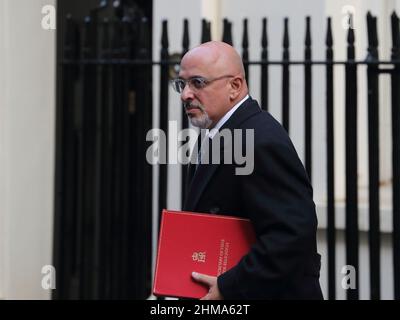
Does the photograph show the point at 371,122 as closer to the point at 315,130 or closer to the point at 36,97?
the point at 315,130

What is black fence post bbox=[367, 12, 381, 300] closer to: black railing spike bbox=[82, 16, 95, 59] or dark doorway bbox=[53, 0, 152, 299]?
dark doorway bbox=[53, 0, 152, 299]

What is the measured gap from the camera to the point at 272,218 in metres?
1.92

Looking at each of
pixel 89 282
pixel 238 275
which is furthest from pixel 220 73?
pixel 89 282

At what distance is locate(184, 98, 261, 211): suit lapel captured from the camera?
213cm

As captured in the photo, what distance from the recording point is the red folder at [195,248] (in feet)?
6.67

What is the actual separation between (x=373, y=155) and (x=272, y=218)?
A: 7.59 ft

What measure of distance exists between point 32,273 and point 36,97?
4.16 ft

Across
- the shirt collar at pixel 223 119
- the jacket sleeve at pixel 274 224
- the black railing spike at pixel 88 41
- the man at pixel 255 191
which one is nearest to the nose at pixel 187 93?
the man at pixel 255 191

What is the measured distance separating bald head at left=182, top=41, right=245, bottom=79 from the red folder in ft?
1.74

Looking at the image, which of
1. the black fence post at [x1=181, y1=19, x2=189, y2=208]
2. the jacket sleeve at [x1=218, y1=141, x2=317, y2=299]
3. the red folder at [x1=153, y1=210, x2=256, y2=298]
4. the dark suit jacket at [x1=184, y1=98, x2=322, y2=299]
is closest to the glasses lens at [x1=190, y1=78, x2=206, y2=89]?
the dark suit jacket at [x1=184, y1=98, x2=322, y2=299]

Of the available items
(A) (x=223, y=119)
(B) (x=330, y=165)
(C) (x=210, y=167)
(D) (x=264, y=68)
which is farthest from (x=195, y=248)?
(D) (x=264, y=68)

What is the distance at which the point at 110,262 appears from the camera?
436 centimetres

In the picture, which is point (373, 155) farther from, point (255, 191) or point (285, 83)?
point (255, 191)

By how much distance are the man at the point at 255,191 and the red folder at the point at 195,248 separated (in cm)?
4
